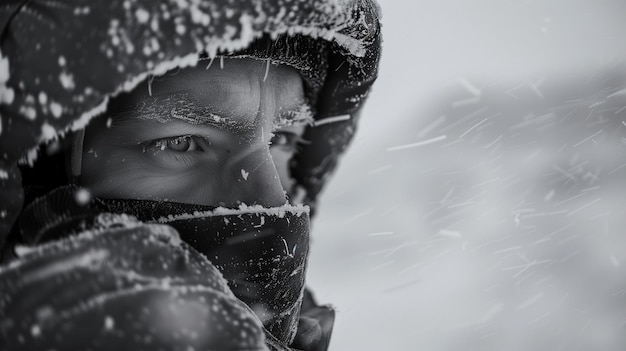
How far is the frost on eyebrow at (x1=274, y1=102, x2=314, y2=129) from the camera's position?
184cm

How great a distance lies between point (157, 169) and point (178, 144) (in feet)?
0.33

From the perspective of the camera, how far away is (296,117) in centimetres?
198

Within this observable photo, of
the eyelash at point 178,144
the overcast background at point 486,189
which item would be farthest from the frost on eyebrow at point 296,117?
the overcast background at point 486,189

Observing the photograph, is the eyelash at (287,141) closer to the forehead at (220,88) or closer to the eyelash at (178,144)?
the forehead at (220,88)

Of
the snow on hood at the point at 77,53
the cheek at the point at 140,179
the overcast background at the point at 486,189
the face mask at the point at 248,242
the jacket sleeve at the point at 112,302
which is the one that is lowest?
the overcast background at the point at 486,189

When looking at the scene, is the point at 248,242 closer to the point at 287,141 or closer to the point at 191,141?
the point at 191,141

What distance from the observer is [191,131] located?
1.55 metres

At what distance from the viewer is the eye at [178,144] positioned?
157cm

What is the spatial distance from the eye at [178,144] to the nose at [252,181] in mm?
131

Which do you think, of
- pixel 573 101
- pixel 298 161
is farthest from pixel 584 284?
pixel 298 161

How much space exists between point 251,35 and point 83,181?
2.03 feet

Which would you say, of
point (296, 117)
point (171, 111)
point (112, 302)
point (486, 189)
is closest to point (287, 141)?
point (296, 117)

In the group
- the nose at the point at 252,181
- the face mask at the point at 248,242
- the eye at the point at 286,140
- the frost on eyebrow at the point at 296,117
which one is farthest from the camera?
the eye at the point at 286,140

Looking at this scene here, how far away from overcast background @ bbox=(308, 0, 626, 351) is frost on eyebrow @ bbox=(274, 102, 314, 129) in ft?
9.59
